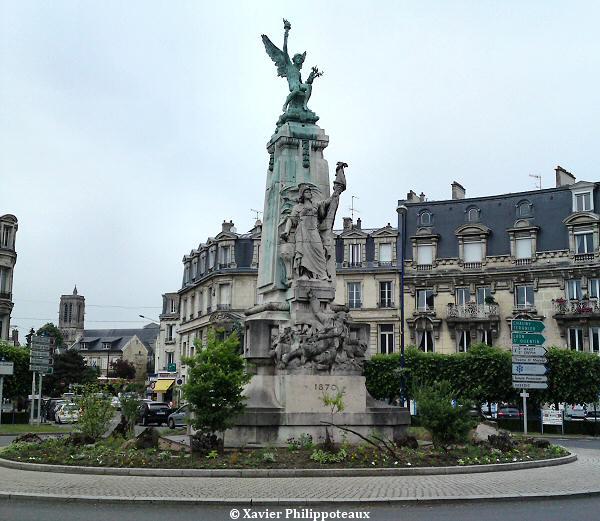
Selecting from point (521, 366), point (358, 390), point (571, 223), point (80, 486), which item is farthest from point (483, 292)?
point (80, 486)

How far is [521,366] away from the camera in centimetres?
2952

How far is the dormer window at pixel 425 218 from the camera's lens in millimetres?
54594

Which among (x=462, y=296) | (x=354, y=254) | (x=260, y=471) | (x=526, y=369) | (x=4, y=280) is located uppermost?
(x=354, y=254)

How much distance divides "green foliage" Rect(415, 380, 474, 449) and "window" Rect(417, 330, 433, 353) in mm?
33250

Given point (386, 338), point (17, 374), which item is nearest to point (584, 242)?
point (386, 338)

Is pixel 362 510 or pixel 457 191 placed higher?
pixel 457 191

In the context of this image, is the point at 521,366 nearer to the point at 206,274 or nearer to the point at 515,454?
the point at 515,454

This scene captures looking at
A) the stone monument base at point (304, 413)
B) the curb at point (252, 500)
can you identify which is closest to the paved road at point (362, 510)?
the curb at point (252, 500)

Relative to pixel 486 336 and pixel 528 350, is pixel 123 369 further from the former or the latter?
pixel 528 350

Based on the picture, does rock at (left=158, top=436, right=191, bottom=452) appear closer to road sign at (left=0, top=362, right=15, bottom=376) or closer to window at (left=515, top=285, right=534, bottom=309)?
→ road sign at (left=0, top=362, right=15, bottom=376)

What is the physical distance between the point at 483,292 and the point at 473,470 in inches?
1416

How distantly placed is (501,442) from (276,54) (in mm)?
12535

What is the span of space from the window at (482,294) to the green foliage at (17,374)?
27.8 metres

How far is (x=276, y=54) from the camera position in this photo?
78.4 feet
